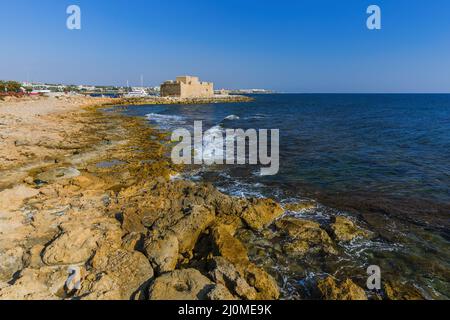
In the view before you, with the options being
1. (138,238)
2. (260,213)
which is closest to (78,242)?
(138,238)

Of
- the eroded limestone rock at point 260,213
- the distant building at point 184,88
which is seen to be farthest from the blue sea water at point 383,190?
the distant building at point 184,88

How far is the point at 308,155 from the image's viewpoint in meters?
19.8

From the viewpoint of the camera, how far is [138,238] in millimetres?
7207

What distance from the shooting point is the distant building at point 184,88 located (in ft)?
352

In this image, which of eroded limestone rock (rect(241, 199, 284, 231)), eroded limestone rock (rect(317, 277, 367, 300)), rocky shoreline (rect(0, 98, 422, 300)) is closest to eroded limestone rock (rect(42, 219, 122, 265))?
rocky shoreline (rect(0, 98, 422, 300))

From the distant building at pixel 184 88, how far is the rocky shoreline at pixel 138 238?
97615 millimetres

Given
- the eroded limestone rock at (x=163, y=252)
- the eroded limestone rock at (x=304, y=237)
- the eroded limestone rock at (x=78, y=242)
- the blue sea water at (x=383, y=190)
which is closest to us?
the eroded limestone rock at (x=163, y=252)

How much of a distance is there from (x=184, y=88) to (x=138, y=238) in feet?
348

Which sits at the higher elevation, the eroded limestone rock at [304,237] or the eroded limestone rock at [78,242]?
the eroded limestone rock at [78,242]

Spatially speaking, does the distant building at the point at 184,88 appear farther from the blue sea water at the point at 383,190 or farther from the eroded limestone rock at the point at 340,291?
the eroded limestone rock at the point at 340,291

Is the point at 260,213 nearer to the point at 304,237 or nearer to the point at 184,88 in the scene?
the point at 304,237
